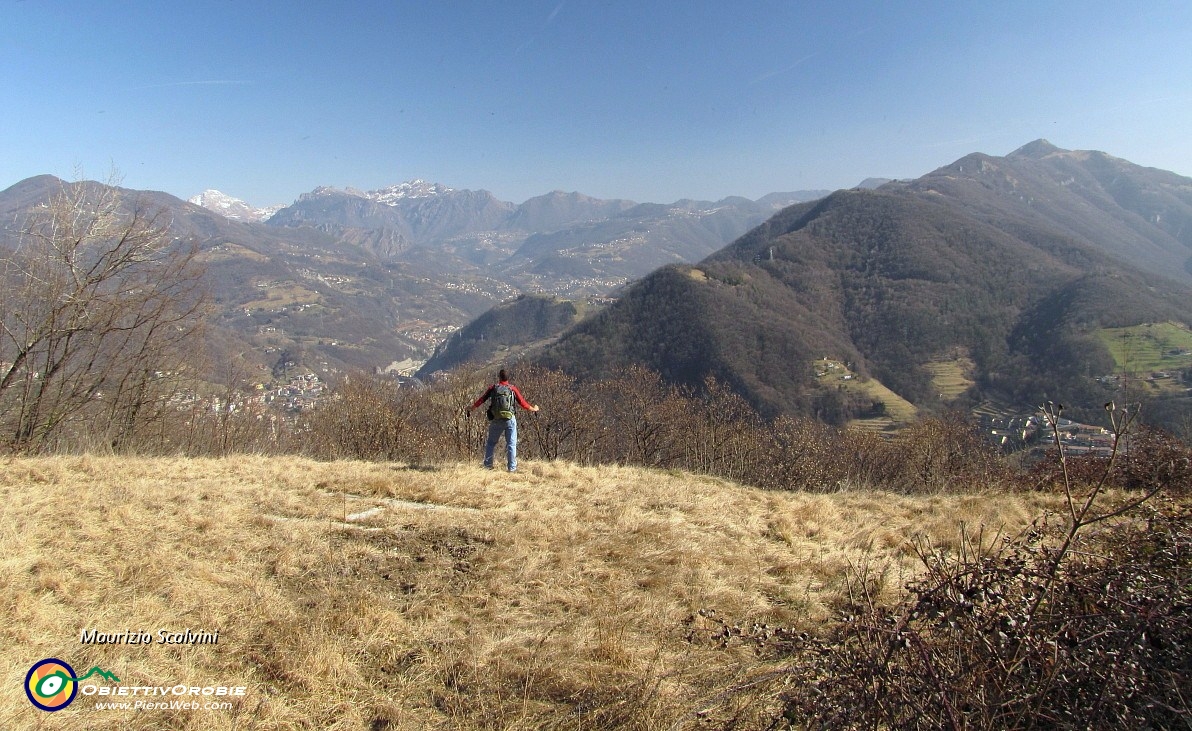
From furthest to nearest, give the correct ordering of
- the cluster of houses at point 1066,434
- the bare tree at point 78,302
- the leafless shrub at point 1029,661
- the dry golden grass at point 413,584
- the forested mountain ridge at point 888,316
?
the forested mountain ridge at point 888,316 < the bare tree at point 78,302 < the dry golden grass at point 413,584 < the cluster of houses at point 1066,434 < the leafless shrub at point 1029,661

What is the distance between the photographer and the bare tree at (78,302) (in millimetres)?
12352

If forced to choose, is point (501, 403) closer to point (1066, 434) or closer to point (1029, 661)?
point (1066, 434)

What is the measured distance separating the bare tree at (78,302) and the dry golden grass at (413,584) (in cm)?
614

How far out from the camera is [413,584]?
518cm

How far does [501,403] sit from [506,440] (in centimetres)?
73

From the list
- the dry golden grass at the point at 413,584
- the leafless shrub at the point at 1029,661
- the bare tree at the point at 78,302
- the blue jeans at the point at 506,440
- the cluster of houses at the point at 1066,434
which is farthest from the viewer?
the bare tree at the point at 78,302

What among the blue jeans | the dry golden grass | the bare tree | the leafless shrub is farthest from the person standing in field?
the bare tree

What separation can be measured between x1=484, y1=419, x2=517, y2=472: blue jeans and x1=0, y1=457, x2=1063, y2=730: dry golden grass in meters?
1.12

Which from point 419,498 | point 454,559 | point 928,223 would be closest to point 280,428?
point 419,498

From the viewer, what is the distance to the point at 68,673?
11.5ft

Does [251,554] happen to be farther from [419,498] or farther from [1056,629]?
[1056,629]

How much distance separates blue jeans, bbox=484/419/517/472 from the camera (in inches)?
389

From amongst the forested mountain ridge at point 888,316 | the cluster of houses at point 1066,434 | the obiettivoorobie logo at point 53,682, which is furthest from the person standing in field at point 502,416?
the forested mountain ridge at point 888,316

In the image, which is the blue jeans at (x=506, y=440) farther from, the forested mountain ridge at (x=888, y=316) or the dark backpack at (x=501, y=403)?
the forested mountain ridge at (x=888, y=316)
